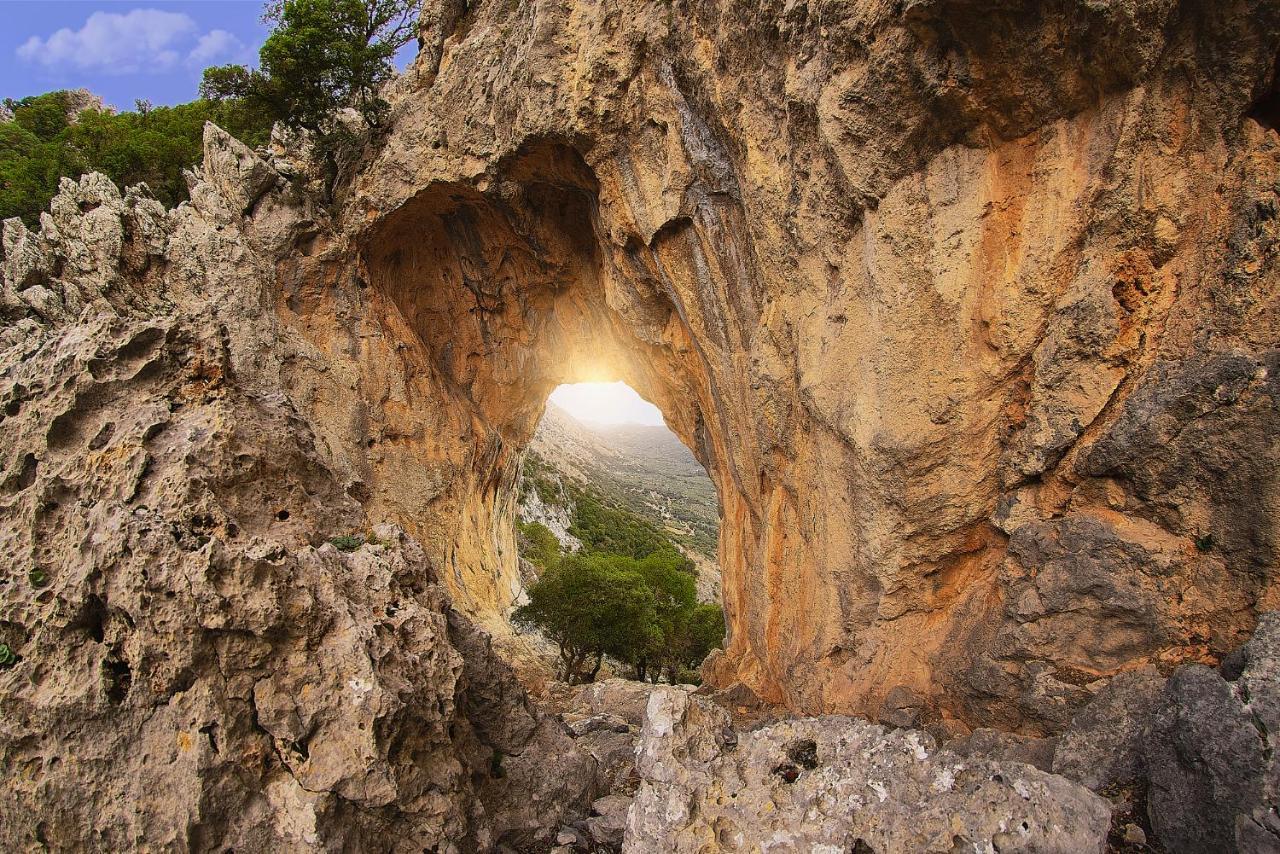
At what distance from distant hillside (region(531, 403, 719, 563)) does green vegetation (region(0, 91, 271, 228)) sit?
29.0 metres

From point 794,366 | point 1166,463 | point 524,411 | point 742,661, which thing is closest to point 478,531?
point 524,411

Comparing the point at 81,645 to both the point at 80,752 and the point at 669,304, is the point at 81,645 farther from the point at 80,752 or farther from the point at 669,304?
the point at 669,304

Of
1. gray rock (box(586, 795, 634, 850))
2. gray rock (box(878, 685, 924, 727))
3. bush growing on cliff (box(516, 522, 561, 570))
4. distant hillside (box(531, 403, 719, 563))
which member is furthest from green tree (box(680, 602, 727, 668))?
gray rock (box(586, 795, 634, 850))

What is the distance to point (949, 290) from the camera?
27.4 ft

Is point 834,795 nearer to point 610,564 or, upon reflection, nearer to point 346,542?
point 346,542

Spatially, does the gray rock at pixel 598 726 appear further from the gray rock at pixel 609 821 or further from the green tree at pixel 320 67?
the green tree at pixel 320 67

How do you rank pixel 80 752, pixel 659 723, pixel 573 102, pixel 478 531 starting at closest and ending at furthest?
pixel 80 752, pixel 659 723, pixel 573 102, pixel 478 531

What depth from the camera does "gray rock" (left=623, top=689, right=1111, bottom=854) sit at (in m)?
5.08

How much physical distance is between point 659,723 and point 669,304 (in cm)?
1133

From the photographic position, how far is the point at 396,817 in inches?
241

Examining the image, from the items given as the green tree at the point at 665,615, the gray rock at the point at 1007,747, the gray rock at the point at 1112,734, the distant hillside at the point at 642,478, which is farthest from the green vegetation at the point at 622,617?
the gray rock at the point at 1112,734

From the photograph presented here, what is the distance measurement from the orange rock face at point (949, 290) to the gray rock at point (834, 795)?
2819 mm

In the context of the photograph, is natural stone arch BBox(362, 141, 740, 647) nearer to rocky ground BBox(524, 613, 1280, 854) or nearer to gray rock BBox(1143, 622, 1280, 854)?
rocky ground BBox(524, 613, 1280, 854)

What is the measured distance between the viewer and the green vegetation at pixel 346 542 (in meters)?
7.42
